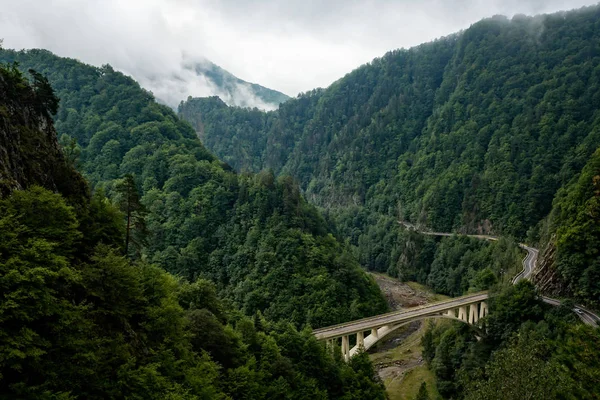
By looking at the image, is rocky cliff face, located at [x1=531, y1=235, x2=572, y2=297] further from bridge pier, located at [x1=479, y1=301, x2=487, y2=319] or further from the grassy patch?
the grassy patch

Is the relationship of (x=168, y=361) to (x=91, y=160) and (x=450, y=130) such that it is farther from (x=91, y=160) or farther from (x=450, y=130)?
(x=450, y=130)

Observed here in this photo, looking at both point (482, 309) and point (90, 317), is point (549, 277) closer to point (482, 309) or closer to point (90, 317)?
point (482, 309)

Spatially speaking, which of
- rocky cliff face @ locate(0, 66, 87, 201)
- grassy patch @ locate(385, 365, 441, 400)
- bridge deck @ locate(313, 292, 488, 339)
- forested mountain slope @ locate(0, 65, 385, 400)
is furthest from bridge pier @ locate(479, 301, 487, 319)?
rocky cliff face @ locate(0, 66, 87, 201)

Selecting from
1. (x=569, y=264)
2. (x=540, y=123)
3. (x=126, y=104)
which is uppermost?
(x=540, y=123)

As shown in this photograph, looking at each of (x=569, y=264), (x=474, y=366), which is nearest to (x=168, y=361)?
(x=474, y=366)

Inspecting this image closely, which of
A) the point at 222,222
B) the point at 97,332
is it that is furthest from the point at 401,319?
the point at 222,222
